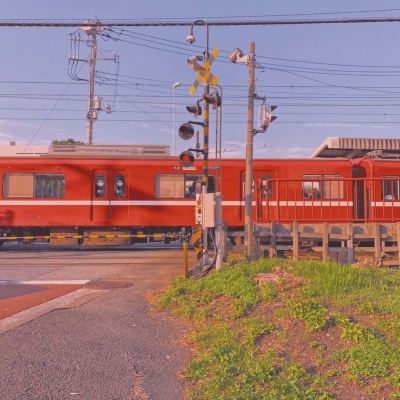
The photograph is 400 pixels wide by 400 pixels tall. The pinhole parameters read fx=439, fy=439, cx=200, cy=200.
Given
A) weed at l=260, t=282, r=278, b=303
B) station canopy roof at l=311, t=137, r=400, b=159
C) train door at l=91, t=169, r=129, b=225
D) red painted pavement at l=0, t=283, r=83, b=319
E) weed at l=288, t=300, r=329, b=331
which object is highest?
station canopy roof at l=311, t=137, r=400, b=159

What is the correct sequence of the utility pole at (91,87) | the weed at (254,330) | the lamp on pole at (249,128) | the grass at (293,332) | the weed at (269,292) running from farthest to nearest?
the utility pole at (91,87) < the lamp on pole at (249,128) < the weed at (269,292) < the weed at (254,330) < the grass at (293,332)

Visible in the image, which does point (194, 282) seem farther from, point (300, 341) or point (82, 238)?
point (82, 238)

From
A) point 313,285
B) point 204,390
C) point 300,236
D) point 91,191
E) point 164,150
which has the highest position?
point 164,150

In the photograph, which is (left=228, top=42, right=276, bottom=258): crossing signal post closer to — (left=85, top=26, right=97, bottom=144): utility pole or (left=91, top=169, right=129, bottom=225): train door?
(left=91, top=169, right=129, bottom=225): train door

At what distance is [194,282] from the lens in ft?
25.3

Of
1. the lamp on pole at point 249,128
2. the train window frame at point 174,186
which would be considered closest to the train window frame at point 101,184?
the train window frame at point 174,186

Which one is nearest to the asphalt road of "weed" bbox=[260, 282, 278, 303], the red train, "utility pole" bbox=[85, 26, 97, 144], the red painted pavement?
the red painted pavement

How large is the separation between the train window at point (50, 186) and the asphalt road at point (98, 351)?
7.11 metres

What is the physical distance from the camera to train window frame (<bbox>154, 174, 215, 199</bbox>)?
15391 mm

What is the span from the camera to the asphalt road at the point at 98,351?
401cm

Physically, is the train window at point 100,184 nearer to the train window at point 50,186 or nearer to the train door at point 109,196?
the train door at point 109,196

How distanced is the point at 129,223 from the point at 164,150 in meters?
3.06

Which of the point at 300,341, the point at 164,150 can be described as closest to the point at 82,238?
the point at 164,150

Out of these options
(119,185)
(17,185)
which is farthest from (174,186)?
(17,185)
